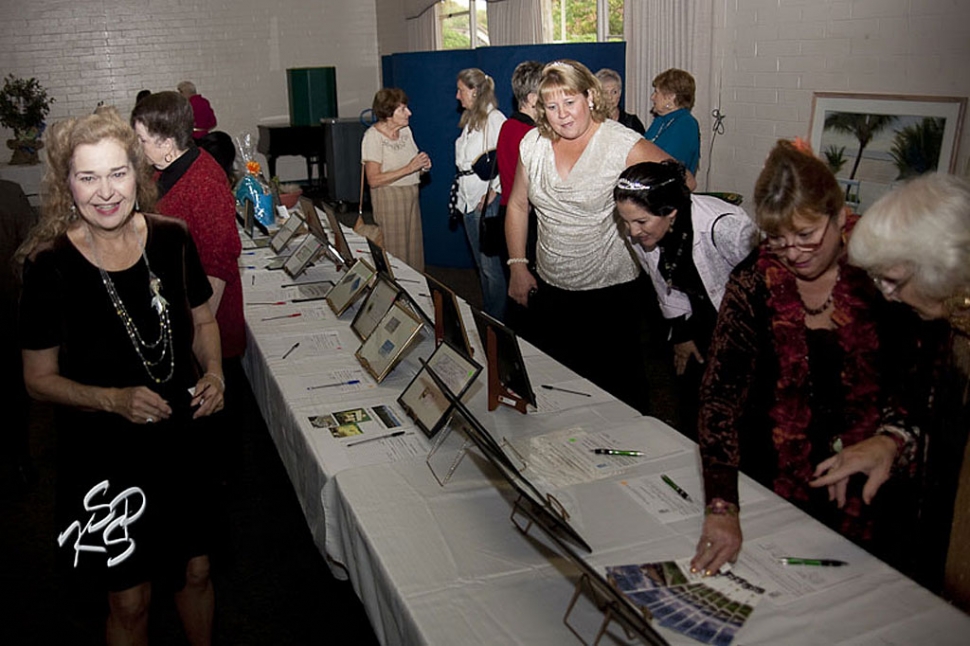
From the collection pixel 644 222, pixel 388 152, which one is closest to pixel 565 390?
pixel 644 222

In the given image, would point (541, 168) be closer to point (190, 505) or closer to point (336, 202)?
point (190, 505)

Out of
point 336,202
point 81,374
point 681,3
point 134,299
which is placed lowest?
point 336,202

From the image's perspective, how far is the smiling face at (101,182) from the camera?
64.1 inches

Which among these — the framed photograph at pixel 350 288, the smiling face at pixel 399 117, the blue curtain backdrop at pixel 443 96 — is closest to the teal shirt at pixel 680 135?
the blue curtain backdrop at pixel 443 96

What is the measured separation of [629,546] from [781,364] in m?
0.51

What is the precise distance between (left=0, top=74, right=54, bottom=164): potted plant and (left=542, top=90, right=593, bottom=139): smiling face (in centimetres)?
845

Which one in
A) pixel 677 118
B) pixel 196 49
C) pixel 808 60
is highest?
pixel 196 49

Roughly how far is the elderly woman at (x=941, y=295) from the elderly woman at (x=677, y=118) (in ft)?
10.5

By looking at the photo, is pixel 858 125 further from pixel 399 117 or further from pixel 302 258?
pixel 302 258

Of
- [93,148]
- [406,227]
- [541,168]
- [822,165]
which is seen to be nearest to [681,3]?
[406,227]

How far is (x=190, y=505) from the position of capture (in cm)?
185

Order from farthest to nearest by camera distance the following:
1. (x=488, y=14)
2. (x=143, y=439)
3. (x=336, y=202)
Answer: (x=336, y=202) → (x=488, y=14) → (x=143, y=439)

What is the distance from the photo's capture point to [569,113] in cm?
272

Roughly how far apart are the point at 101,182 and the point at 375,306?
125cm
